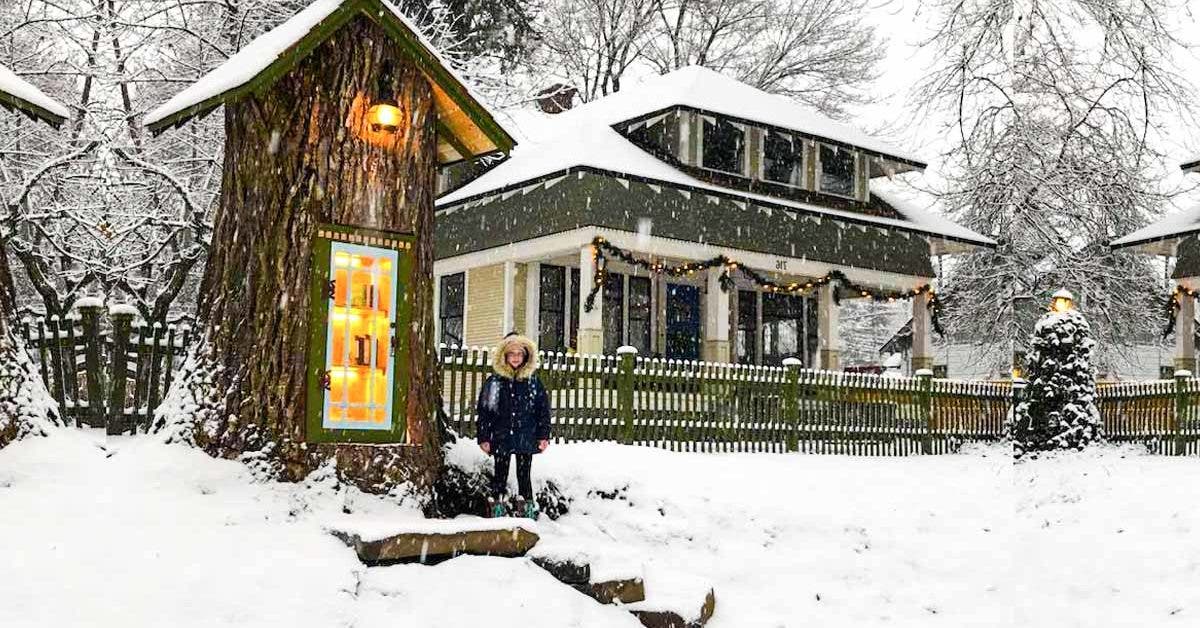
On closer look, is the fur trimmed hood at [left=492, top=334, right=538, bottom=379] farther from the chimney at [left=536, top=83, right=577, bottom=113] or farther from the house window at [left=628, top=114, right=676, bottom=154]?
the chimney at [left=536, top=83, right=577, bottom=113]

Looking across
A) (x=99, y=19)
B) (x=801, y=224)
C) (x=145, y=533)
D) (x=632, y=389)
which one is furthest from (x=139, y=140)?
(x=145, y=533)

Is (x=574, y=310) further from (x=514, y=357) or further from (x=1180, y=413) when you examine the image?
(x=514, y=357)

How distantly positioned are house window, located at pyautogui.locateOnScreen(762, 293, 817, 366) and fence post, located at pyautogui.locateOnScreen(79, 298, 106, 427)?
15256mm

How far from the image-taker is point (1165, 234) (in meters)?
24.3

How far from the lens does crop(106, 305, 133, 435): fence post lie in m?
11.8

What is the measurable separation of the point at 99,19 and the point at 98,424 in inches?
329

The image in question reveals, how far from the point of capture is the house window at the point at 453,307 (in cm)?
2350

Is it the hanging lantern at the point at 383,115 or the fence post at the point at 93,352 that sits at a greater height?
the hanging lantern at the point at 383,115

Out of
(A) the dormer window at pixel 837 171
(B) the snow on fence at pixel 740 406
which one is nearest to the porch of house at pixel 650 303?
(A) the dormer window at pixel 837 171

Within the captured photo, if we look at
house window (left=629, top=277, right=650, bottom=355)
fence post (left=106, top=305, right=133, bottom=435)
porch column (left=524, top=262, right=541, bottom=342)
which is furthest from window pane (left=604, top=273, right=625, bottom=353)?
fence post (left=106, top=305, right=133, bottom=435)

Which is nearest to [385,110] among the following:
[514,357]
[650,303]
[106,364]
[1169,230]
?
[514,357]

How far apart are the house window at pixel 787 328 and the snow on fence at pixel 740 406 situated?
5.47 m

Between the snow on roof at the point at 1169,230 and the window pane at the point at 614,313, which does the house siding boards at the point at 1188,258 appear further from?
the window pane at the point at 614,313

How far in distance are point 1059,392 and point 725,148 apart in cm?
927
